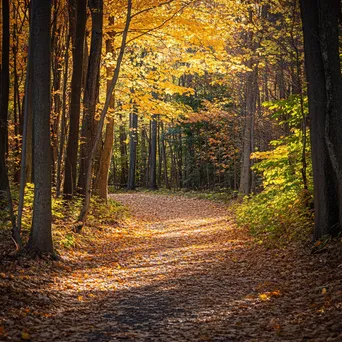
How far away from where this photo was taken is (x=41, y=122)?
25.0ft

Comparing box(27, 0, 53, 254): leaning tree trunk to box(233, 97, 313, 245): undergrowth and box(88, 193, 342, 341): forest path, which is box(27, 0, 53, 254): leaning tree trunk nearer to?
box(88, 193, 342, 341): forest path

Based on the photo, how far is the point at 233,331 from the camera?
14.7ft

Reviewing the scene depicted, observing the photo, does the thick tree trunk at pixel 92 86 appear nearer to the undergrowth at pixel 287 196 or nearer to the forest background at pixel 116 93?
the forest background at pixel 116 93

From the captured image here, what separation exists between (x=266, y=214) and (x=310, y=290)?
6210mm

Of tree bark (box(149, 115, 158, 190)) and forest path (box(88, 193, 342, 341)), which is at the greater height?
tree bark (box(149, 115, 158, 190))

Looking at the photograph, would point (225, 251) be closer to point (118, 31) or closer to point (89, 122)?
point (89, 122)

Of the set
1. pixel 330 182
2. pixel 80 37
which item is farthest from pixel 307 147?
pixel 80 37

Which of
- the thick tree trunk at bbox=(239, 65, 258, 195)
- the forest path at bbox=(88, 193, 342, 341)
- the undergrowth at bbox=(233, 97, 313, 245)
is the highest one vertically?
the thick tree trunk at bbox=(239, 65, 258, 195)

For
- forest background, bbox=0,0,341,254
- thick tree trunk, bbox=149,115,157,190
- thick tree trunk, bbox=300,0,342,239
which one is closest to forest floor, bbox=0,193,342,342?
thick tree trunk, bbox=300,0,342,239

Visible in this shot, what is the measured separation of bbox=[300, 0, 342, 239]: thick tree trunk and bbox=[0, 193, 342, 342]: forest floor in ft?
2.63

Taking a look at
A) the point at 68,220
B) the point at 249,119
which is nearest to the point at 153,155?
the point at 249,119

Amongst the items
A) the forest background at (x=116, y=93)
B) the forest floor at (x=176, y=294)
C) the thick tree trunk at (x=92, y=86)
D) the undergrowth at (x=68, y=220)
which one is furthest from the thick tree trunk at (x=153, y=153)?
the forest floor at (x=176, y=294)

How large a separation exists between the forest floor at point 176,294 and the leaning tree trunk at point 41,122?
1.86ft

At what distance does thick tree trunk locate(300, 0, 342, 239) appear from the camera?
278 inches
